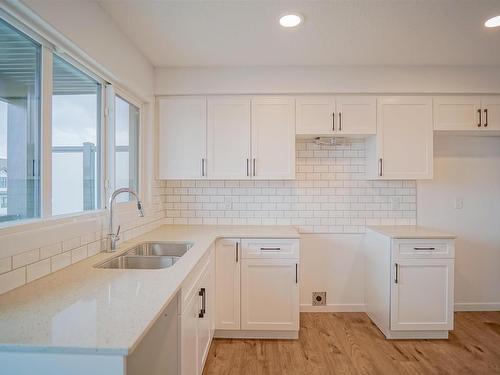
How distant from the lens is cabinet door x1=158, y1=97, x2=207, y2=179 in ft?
8.82

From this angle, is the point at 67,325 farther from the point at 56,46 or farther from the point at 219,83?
the point at 219,83

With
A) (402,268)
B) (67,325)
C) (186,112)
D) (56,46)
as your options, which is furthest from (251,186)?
(67,325)

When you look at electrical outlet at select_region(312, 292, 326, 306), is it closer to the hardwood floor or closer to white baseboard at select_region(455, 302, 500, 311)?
the hardwood floor

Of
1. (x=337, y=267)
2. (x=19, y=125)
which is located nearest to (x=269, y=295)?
(x=337, y=267)

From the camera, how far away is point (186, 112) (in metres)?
Result: 2.70

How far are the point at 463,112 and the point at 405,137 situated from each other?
0.61 metres

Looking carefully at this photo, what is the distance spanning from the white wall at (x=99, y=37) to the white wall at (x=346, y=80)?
Answer: 0.55m

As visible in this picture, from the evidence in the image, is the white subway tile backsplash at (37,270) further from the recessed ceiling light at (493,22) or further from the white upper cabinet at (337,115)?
the recessed ceiling light at (493,22)

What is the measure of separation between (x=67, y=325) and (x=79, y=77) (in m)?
1.54

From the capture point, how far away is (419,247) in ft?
7.80

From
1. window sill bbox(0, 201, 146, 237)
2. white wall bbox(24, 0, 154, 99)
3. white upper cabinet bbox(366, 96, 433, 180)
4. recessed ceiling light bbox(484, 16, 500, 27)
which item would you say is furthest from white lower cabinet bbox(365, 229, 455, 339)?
white wall bbox(24, 0, 154, 99)

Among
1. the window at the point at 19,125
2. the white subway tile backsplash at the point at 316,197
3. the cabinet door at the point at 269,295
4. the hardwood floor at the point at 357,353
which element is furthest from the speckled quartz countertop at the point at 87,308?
the white subway tile backsplash at the point at 316,197

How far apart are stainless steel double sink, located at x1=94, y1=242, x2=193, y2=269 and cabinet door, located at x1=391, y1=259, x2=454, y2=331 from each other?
5.96 ft

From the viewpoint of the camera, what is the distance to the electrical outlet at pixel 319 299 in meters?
2.93
